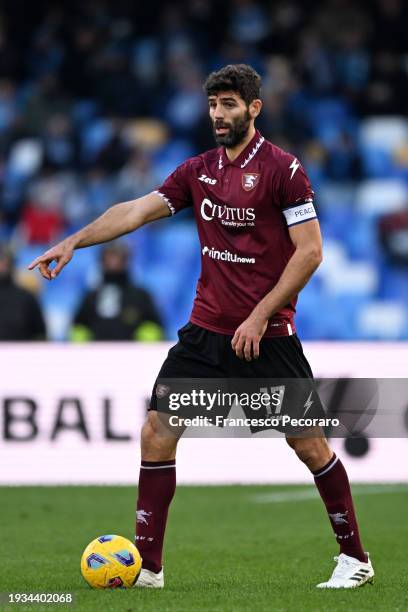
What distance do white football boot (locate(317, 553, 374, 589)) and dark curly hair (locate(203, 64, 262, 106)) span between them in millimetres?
2094

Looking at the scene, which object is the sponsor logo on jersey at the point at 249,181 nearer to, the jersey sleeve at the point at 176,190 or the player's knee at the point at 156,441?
the jersey sleeve at the point at 176,190

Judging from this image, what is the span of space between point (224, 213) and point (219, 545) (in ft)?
8.32

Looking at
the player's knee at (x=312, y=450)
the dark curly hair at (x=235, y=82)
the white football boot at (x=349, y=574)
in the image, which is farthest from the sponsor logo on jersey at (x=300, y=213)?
the white football boot at (x=349, y=574)

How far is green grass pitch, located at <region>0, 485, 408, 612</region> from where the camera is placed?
564 centimetres

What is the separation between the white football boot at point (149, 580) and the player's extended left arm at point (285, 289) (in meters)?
1.06

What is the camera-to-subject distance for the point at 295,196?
585cm

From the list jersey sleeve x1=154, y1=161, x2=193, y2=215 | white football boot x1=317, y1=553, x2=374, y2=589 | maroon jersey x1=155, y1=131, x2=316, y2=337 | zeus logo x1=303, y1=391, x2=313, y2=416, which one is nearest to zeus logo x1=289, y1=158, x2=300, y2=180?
maroon jersey x1=155, y1=131, x2=316, y2=337

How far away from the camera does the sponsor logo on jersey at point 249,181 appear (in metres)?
5.95

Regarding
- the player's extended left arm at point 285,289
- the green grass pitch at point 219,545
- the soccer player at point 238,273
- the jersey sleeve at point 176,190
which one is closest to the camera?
the green grass pitch at point 219,545

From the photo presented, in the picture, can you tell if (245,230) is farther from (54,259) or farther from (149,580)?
(149,580)

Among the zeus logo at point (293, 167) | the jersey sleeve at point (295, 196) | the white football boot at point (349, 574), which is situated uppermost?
the zeus logo at point (293, 167)

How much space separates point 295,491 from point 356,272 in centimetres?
607

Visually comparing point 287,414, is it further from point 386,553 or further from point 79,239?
point 386,553

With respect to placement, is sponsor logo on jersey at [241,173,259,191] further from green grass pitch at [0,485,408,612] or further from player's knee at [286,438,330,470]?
green grass pitch at [0,485,408,612]
